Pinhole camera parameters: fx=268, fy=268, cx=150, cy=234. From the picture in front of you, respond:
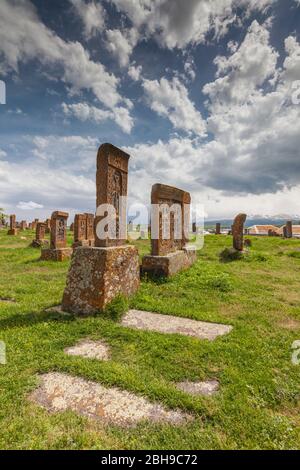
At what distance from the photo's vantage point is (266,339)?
414cm

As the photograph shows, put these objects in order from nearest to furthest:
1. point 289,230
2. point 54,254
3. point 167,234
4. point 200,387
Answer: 1. point 200,387
2. point 167,234
3. point 54,254
4. point 289,230

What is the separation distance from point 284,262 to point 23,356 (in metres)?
11.6

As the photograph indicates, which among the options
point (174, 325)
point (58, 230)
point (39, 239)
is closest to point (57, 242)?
point (58, 230)

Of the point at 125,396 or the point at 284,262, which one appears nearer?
the point at 125,396

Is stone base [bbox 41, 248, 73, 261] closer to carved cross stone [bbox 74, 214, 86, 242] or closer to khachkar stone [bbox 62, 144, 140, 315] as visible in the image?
carved cross stone [bbox 74, 214, 86, 242]

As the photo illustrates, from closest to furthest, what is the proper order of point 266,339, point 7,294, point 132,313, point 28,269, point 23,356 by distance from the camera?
1. point 23,356
2. point 266,339
3. point 132,313
4. point 7,294
5. point 28,269

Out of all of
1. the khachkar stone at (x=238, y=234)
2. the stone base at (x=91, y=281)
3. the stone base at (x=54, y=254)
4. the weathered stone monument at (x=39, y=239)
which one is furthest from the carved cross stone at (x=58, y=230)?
the khachkar stone at (x=238, y=234)

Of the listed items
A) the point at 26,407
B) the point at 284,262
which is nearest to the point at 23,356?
the point at 26,407

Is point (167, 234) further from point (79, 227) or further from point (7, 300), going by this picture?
point (79, 227)

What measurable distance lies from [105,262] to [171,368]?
2373 millimetres

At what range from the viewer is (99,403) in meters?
2.63

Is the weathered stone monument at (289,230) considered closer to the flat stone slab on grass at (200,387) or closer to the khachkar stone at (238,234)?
the khachkar stone at (238,234)

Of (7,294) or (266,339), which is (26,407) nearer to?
(266,339)
